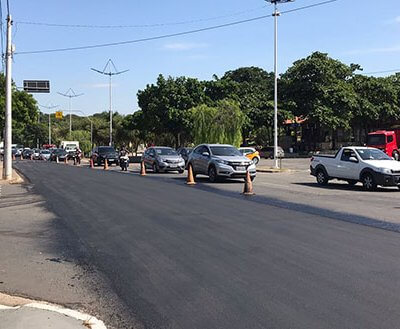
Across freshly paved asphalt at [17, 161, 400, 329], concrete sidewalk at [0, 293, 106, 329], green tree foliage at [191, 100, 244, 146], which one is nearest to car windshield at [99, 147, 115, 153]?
green tree foliage at [191, 100, 244, 146]

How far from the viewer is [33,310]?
5582mm

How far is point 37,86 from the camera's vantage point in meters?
39.4

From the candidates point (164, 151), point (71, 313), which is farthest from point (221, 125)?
point (71, 313)

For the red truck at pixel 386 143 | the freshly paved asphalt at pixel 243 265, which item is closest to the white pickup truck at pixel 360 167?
the freshly paved asphalt at pixel 243 265

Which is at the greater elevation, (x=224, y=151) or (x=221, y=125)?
(x=221, y=125)

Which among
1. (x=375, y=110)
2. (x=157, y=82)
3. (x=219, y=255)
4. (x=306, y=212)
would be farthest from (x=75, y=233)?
(x=375, y=110)

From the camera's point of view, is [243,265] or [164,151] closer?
[243,265]

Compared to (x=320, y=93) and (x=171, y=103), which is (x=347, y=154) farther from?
(x=320, y=93)

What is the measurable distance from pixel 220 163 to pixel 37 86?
72.6ft

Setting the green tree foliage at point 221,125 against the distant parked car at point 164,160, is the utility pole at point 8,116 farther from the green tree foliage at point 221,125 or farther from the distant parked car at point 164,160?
the green tree foliage at point 221,125

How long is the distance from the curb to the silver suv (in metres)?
16.4

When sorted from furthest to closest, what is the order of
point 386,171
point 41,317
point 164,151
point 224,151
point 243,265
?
point 164,151
point 224,151
point 386,171
point 243,265
point 41,317

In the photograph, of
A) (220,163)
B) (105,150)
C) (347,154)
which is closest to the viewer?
(347,154)

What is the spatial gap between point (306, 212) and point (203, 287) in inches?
275
